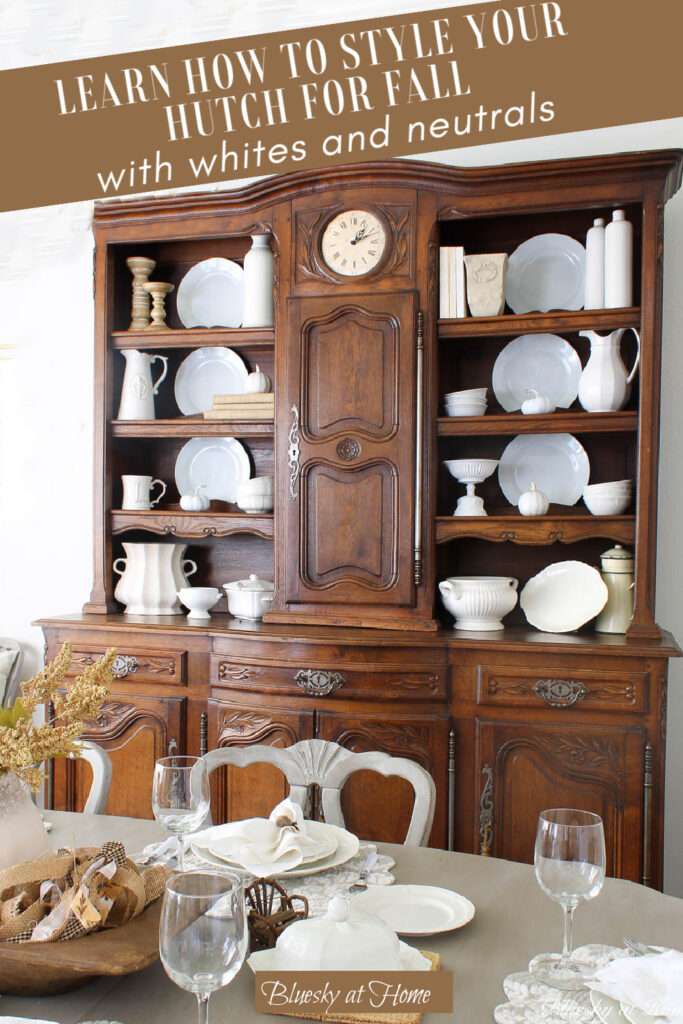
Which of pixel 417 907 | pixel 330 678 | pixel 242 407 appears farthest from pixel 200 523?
pixel 417 907

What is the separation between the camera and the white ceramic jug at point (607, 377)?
2.82 meters

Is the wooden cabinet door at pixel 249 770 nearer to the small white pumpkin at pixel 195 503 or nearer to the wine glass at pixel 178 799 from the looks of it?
the small white pumpkin at pixel 195 503

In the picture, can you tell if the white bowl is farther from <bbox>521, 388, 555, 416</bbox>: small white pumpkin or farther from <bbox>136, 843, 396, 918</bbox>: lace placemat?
<bbox>136, 843, 396, 918</bbox>: lace placemat

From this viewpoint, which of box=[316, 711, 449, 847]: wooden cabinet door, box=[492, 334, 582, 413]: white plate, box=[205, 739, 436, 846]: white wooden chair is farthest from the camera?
box=[492, 334, 582, 413]: white plate

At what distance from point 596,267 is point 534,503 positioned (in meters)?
0.76

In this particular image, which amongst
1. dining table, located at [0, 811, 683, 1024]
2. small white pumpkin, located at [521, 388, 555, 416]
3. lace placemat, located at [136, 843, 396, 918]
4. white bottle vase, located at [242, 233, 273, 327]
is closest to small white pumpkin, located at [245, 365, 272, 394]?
white bottle vase, located at [242, 233, 273, 327]

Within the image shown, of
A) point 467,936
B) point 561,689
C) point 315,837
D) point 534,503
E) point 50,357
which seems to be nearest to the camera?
point 467,936

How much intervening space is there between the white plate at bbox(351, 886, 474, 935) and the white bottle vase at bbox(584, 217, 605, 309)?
2015 millimetres

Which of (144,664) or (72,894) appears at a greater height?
(72,894)

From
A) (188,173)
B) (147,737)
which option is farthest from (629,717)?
(188,173)

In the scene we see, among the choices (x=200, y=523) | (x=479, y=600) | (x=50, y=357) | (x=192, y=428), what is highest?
(x=50, y=357)

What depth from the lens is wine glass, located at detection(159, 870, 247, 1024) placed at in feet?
2.75

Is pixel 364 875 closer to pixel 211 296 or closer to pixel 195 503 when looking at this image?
pixel 195 503

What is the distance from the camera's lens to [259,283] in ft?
10.2
